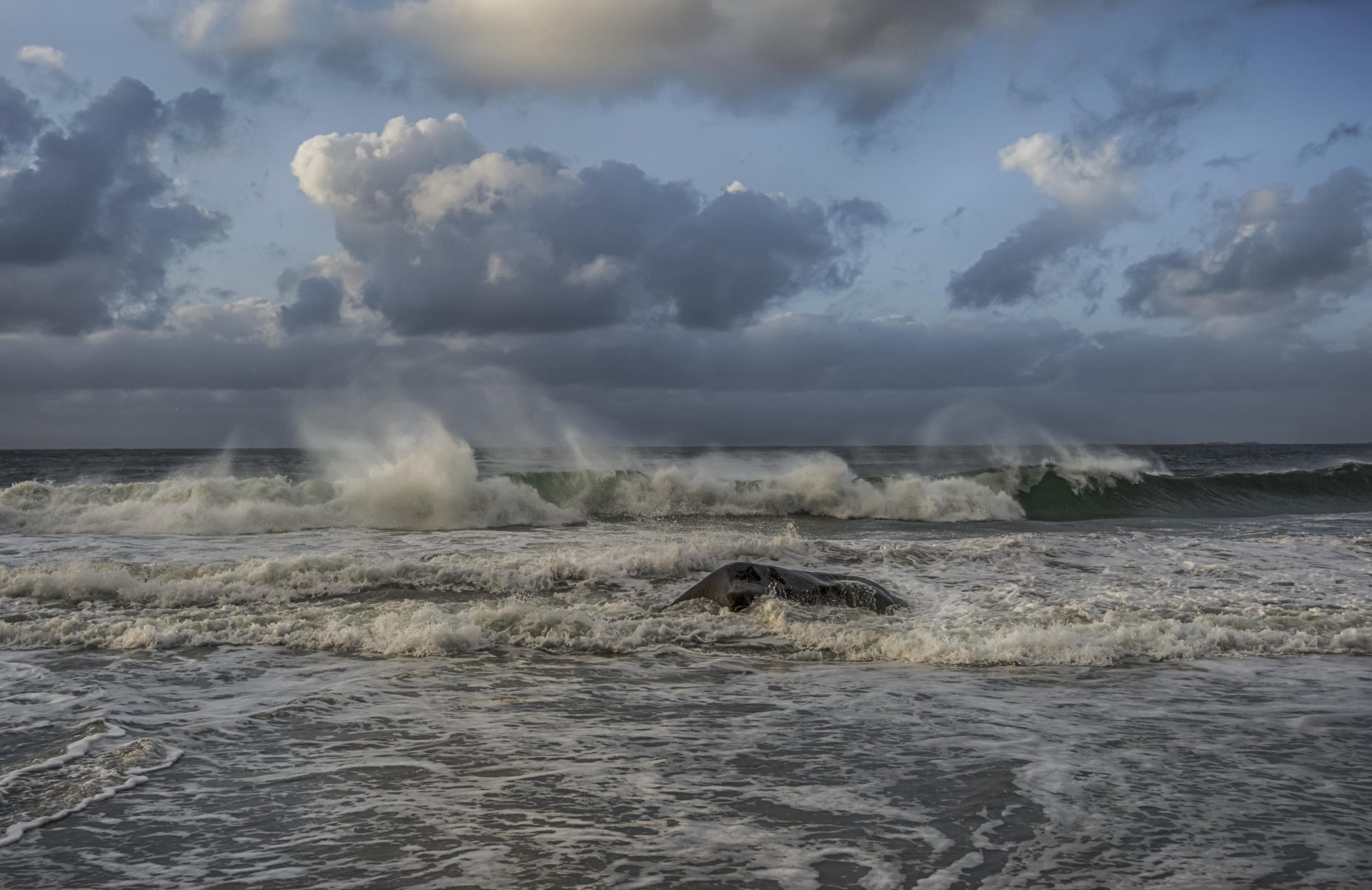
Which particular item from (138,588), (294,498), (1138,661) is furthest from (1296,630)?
(294,498)

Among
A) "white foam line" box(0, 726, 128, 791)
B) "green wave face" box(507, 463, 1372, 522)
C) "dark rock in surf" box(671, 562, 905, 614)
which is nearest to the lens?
"white foam line" box(0, 726, 128, 791)

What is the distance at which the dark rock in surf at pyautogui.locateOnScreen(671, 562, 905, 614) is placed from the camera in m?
10.1

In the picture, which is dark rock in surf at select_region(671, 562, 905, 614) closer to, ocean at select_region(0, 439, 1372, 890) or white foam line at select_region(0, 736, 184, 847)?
ocean at select_region(0, 439, 1372, 890)

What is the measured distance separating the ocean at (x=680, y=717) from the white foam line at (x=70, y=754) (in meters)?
0.04

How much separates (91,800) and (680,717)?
11.0 ft

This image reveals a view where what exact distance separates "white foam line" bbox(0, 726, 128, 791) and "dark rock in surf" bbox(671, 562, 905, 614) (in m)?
5.80

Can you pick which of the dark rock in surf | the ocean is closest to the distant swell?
the ocean

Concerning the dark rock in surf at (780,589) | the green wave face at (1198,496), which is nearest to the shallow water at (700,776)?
the dark rock in surf at (780,589)

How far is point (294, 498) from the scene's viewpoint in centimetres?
2233

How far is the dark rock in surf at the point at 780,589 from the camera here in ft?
33.2

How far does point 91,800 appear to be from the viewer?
14.8 feet

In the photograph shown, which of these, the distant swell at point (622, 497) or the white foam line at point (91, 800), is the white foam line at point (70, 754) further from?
the distant swell at point (622, 497)

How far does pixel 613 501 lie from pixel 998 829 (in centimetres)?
2162

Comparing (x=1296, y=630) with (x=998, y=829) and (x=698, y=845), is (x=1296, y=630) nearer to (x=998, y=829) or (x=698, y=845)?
(x=998, y=829)
